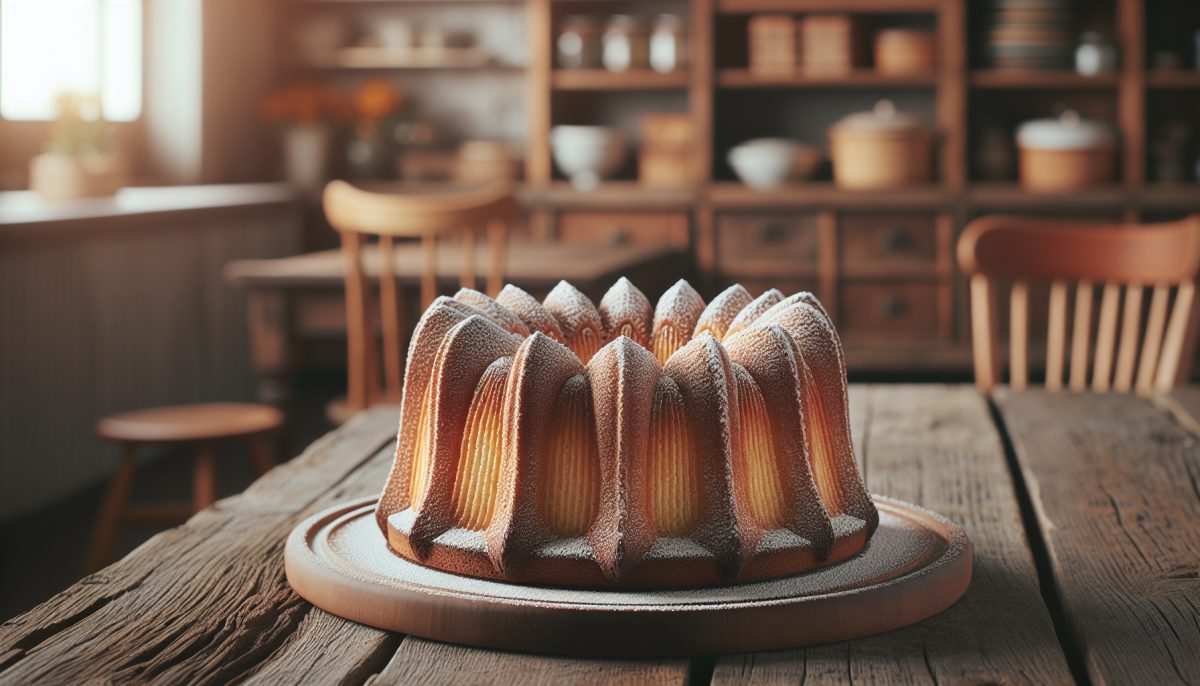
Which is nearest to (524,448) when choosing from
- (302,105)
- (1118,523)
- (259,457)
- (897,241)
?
(1118,523)

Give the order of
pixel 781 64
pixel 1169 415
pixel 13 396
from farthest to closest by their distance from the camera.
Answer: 1. pixel 781 64
2. pixel 13 396
3. pixel 1169 415

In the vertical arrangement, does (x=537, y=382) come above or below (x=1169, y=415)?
above

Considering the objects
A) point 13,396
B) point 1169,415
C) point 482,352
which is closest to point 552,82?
point 13,396

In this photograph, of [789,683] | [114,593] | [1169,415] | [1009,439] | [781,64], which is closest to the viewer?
[789,683]

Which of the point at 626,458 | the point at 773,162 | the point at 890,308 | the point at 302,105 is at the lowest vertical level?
the point at 890,308

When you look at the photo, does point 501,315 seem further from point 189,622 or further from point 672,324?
point 189,622

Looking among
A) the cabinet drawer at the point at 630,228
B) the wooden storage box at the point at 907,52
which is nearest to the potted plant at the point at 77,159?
the cabinet drawer at the point at 630,228

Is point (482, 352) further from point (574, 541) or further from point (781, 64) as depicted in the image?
point (781, 64)
